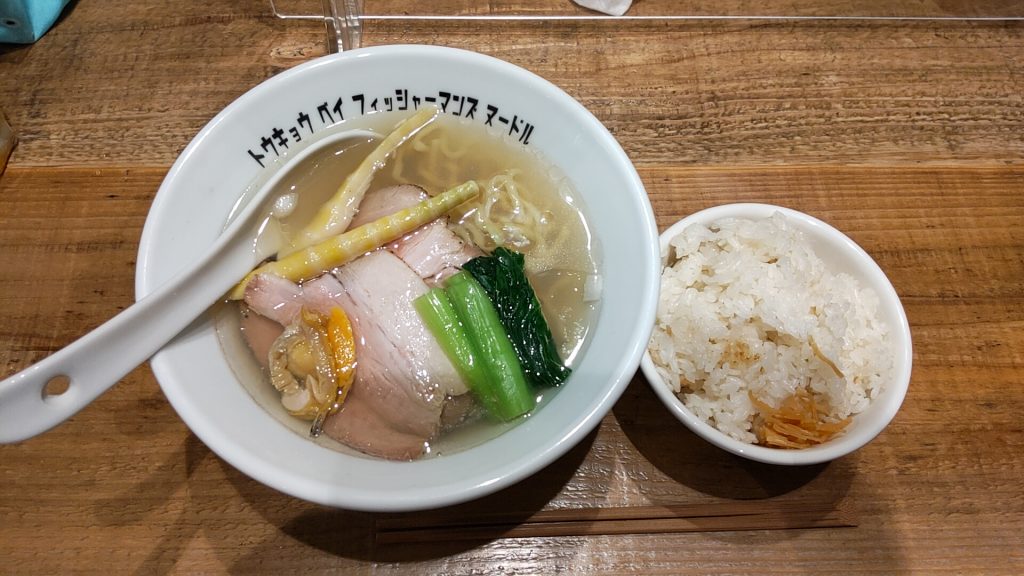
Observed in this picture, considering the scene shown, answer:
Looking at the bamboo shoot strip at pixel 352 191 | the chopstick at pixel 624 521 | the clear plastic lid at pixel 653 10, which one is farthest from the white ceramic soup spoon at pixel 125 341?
the clear plastic lid at pixel 653 10

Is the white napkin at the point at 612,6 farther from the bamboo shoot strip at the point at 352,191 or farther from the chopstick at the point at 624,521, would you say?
the chopstick at the point at 624,521

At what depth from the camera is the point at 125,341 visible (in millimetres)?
1040

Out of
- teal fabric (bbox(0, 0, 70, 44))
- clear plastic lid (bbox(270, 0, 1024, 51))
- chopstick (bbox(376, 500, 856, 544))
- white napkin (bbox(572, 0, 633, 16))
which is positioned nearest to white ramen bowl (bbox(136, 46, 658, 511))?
chopstick (bbox(376, 500, 856, 544))

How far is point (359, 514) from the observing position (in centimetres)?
136

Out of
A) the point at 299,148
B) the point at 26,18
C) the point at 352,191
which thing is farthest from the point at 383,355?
the point at 26,18

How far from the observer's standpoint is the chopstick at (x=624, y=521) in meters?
1.34

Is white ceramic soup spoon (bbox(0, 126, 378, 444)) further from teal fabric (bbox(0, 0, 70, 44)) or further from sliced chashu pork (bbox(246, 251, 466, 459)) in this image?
teal fabric (bbox(0, 0, 70, 44))

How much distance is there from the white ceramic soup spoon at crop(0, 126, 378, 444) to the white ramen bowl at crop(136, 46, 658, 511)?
53 mm

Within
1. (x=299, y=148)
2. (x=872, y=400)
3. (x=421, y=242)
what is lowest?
(x=872, y=400)

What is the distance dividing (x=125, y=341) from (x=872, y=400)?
1567 mm

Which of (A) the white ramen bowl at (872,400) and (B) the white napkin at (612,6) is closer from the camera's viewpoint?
(A) the white ramen bowl at (872,400)

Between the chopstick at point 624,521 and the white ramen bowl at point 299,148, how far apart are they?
30cm

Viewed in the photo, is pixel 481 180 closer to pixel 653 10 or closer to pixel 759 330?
pixel 759 330

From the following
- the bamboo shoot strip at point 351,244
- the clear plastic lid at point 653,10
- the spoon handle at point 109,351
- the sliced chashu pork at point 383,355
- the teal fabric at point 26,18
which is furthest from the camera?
the clear plastic lid at point 653,10
